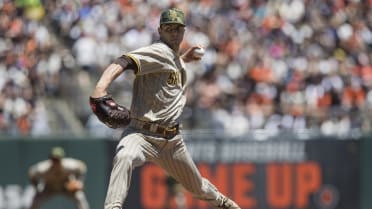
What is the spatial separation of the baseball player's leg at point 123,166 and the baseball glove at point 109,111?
0.28 metres

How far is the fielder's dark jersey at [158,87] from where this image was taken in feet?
27.6

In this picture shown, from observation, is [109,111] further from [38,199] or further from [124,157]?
[38,199]

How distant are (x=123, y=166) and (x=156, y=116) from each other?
55cm

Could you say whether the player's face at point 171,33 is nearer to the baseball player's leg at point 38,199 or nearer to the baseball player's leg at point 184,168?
the baseball player's leg at point 184,168

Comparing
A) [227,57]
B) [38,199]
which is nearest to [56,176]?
[38,199]

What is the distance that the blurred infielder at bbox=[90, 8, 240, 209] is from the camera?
8258mm

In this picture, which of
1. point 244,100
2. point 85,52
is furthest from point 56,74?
point 244,100

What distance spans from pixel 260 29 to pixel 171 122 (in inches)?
507

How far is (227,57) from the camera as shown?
2033 cm

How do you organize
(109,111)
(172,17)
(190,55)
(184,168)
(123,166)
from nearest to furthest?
(109,111) → (123,166) → (172,17) → (184,168) → (190,55)

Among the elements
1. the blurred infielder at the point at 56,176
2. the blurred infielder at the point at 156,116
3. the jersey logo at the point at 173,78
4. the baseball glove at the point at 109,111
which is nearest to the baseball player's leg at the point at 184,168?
the blurred infielder at the point at 156,116

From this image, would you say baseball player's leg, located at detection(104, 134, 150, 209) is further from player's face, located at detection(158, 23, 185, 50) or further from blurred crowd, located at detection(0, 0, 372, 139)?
blurred crowd, located at detection(0, 0, 372, 139)

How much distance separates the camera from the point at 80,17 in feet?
67.9

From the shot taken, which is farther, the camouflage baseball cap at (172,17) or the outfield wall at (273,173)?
the outfield wall at (273,173)
